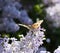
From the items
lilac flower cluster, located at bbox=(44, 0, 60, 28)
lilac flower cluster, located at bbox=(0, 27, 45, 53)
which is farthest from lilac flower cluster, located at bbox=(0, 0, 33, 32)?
lilac flower cluster, located at bbox=(0, 27, 45, 53)

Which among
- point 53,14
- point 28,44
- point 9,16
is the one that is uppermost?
point 53,14

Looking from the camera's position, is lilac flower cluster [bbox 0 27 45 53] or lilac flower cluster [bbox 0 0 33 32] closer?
lilac flower cluster [bbox 0 27 45 53]

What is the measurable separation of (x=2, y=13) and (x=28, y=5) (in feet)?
3.19

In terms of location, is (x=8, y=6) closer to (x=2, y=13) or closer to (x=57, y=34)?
(x=2, y=13)

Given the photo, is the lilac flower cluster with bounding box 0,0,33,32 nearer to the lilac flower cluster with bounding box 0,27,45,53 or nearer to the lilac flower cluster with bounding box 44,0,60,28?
the lilac flower cluster with bounding box 44,0,60,28

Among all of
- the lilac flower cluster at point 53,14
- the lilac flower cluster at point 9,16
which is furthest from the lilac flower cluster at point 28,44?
the lilac flower cluster at point 53,14

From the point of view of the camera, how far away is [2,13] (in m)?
3.22

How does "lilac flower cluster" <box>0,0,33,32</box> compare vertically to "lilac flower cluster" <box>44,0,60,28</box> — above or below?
below

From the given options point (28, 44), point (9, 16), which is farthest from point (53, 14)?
point (28, 44)

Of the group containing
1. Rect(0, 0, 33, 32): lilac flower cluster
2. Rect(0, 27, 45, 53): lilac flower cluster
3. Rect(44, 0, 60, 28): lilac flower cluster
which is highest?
Rect(44, 0, 60, 28): lilac flower cluster

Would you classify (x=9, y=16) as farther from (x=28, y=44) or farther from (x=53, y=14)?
(x=28, y=44)

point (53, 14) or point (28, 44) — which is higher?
point (53, 14)

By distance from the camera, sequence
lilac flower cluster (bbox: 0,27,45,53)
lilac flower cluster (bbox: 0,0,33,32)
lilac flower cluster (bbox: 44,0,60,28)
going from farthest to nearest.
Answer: lilac flower cluster (bbox: 44,0,60,28) < lilac flower cluster (bbox: 0,0,33,32) < lilac flower cluster (bbox: 0,27,45,53)

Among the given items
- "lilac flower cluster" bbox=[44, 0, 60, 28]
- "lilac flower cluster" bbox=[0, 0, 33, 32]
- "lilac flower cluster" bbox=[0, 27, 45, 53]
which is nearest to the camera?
"lilac flower cluster" bbox=[0, 27, 45, 53]
